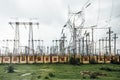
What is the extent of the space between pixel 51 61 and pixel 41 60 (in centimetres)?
229

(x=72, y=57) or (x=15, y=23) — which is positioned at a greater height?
(x=15, y=23)

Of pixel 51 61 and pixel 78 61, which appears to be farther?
pixel 51 61

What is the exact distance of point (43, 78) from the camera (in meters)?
37.2

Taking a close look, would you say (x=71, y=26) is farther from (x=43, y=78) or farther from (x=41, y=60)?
(x=43, y=78)

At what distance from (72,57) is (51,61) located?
6.19m

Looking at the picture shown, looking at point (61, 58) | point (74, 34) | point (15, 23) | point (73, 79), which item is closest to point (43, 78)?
point (73, 79)

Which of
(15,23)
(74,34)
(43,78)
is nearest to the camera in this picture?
(43,78)

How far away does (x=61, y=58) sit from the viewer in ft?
255

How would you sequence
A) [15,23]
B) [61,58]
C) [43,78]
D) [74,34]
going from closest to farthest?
[43,78] → [74,34] → [61,58] → [15,23]

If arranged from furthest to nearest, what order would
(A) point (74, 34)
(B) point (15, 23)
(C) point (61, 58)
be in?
1. (B) point (15, 23)
2. (C) point (61, 58)
3. (A) point (74, 34)

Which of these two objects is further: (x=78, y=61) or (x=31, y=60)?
(x=31, y=60)

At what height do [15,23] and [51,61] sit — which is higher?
[15,23]

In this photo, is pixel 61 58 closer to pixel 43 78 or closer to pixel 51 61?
pixel 51 61

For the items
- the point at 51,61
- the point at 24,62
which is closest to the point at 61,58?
the point at 51,61
